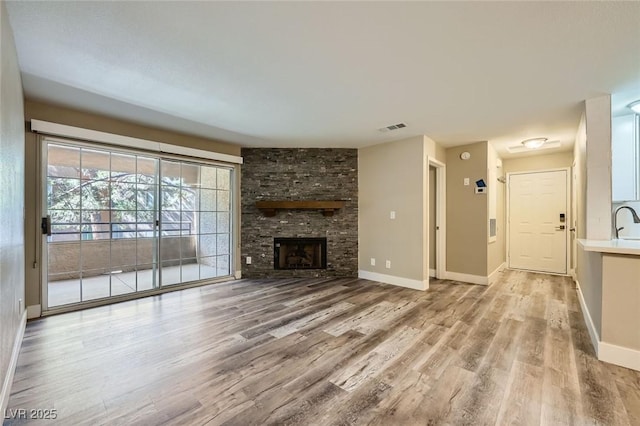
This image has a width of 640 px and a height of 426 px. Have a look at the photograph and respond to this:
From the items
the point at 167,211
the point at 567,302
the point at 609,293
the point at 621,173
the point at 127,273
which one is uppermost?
the point at 621,173

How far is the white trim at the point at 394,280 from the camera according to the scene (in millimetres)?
4172

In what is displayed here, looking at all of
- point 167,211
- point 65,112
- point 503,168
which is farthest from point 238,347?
point 503,168

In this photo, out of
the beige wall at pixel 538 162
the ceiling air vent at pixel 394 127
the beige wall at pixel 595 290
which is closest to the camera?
the beige wall at pixel 595 290

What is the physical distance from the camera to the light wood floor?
158 centimetres

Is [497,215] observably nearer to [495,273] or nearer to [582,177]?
[495,273]

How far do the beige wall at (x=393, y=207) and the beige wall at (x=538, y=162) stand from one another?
2696mm

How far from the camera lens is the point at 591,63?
83.6 inches

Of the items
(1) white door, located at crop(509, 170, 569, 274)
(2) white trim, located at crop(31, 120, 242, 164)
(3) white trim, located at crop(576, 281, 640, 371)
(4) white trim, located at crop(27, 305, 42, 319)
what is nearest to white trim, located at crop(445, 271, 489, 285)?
(1) white door, located at crop(509, 170, 569, 274)

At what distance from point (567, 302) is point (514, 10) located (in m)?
3.75

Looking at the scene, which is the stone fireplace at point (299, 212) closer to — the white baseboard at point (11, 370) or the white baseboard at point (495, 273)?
the white baseboard at point (495, 273)

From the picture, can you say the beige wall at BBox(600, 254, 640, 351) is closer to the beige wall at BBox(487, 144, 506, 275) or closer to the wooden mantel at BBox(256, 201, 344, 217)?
the beige wall at BBox(487, 144, 506, 275)

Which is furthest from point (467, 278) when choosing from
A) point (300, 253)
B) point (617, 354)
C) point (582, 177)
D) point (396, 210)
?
point (300, 253)

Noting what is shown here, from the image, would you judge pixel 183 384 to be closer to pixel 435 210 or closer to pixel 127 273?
pixel 127 273

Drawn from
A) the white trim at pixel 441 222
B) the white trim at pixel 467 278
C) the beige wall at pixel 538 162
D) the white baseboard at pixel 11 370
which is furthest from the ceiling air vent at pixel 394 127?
the white baseboard at pixel 11 370
